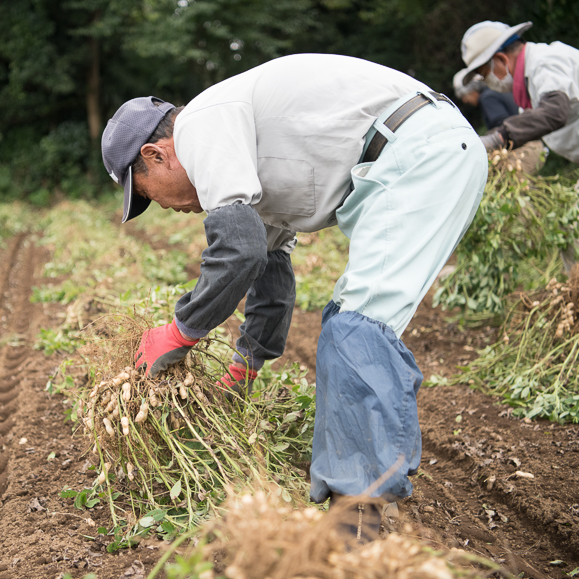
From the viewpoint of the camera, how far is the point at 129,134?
161 centimetres

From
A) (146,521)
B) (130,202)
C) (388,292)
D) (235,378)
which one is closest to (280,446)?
(235,378)

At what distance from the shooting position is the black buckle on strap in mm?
1540

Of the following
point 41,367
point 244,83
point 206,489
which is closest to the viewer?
point 244,83

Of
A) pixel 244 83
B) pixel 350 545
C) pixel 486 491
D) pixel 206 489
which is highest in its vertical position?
pixel 244 83

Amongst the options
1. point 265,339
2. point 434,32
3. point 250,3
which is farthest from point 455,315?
point 250,3

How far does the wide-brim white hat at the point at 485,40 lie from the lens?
127 inches

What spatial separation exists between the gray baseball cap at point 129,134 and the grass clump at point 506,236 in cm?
229

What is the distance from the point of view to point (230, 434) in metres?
1.92

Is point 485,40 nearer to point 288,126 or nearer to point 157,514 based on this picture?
point 288,126

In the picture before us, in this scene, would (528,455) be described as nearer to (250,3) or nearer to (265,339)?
(265,339)

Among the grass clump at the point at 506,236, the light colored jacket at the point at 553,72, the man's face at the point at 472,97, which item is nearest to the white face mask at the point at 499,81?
the light colored jacket at the point at 553,72

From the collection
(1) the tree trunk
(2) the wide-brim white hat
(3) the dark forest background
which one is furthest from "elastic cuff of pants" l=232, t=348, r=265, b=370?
(1) the tree trunk

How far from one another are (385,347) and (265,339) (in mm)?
983

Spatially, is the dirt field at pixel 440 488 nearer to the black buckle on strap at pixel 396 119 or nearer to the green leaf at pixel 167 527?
the green leaf at pixel 167 527
